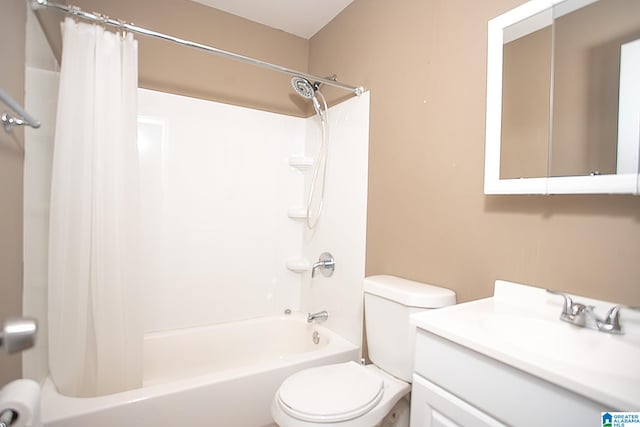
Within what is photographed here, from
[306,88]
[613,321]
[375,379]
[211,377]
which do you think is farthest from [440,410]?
[306,88]

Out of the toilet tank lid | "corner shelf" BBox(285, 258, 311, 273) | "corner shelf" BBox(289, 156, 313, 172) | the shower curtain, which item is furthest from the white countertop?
"corner shelf" BBox(289, 156, 313, 172)

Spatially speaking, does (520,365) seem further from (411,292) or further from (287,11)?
(287,11)

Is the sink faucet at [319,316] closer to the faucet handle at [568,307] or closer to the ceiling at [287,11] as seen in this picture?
the faucet handle at [568,307]

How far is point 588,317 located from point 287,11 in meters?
2.24

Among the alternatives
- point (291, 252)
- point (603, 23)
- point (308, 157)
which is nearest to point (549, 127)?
point (603, 23)

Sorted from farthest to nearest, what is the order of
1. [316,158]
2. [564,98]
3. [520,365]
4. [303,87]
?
[316,158] < [303,87] < [564,98] < [520,365]

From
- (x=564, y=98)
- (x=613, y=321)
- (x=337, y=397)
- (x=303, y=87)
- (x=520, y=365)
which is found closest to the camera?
(x=520, y=365)

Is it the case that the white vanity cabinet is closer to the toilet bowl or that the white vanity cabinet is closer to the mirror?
the toilet bowl

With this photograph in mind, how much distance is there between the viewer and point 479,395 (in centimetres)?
75

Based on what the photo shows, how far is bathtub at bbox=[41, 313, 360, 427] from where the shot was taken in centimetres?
116

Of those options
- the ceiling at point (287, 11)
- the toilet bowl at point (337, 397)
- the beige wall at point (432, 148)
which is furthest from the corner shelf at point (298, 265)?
the ceiling at point (287, 11)

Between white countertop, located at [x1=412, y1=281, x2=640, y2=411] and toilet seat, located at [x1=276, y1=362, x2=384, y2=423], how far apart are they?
42 cm

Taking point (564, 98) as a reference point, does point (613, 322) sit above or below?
below

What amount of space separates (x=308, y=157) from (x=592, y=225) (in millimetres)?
1733
